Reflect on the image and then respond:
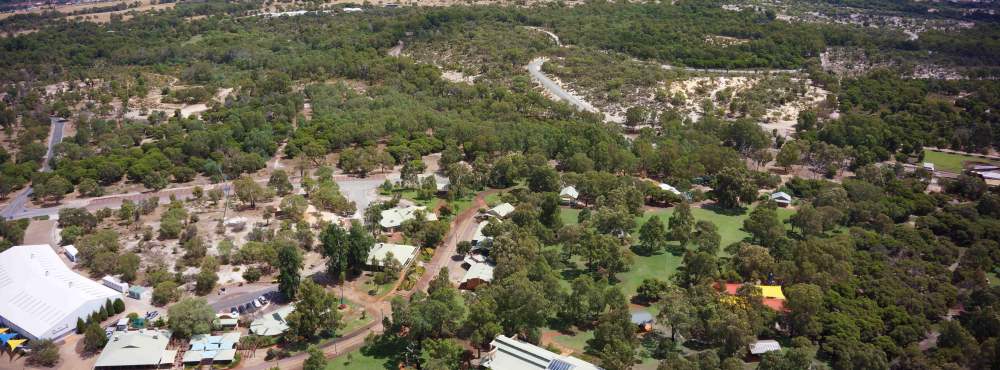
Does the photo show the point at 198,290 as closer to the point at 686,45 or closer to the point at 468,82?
the point at 468,82

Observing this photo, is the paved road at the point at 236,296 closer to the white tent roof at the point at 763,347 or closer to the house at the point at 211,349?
the house at the point at 211,349

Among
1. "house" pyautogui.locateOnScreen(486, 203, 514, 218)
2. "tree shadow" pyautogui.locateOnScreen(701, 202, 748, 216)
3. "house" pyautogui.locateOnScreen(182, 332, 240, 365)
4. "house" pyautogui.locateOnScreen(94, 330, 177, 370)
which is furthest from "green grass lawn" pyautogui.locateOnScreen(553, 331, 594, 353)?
"tree shadow" pyautogui.locateOnScreen(701, 202, 748, 216)

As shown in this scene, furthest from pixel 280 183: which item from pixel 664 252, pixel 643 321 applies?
pixel 643 321

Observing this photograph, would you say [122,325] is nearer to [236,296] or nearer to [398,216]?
[236,296]

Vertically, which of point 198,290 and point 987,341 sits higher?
point 987,341

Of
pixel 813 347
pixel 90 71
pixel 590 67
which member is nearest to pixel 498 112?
pixel 590 67

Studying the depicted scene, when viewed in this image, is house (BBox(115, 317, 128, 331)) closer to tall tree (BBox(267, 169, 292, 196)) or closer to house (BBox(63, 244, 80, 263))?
house (BBox(63, 244, 80, 263))

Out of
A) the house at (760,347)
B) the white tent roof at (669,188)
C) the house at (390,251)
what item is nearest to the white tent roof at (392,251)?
the house at (390,251)
